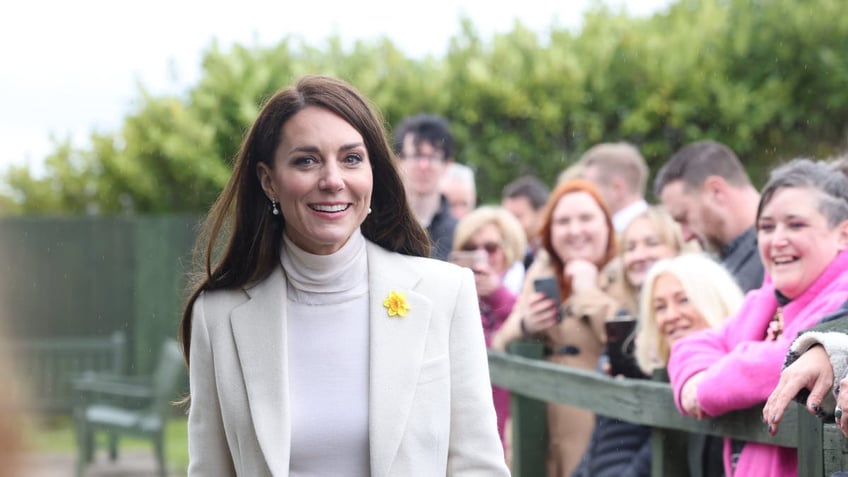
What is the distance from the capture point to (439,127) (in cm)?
742

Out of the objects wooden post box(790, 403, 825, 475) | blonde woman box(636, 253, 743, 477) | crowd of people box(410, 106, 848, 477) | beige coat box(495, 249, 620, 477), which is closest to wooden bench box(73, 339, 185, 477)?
crowd of people box(410, 106, 848, 477)

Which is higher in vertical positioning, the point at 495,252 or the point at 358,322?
the point at 495,252

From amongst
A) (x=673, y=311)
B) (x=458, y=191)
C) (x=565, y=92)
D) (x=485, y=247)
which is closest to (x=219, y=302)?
(x=673, y=311)

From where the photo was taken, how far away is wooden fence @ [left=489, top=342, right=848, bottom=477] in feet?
10.1

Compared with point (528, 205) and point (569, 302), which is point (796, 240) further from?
point (528, 205)

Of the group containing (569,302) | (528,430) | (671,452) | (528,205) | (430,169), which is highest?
(430,169)

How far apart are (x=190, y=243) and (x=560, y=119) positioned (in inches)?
185

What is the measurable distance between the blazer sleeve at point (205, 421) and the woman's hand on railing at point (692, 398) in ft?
5.33

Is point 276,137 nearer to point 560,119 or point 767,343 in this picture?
point 767,343

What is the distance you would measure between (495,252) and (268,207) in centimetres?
413

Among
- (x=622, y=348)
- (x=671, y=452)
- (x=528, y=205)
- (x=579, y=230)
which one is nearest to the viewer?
(x=671, y=452)

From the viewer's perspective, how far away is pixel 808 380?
9.02 feet

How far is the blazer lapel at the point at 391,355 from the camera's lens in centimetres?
244

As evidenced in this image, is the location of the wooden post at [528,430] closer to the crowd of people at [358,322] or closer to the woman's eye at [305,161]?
the crowd of people at [358,322]
